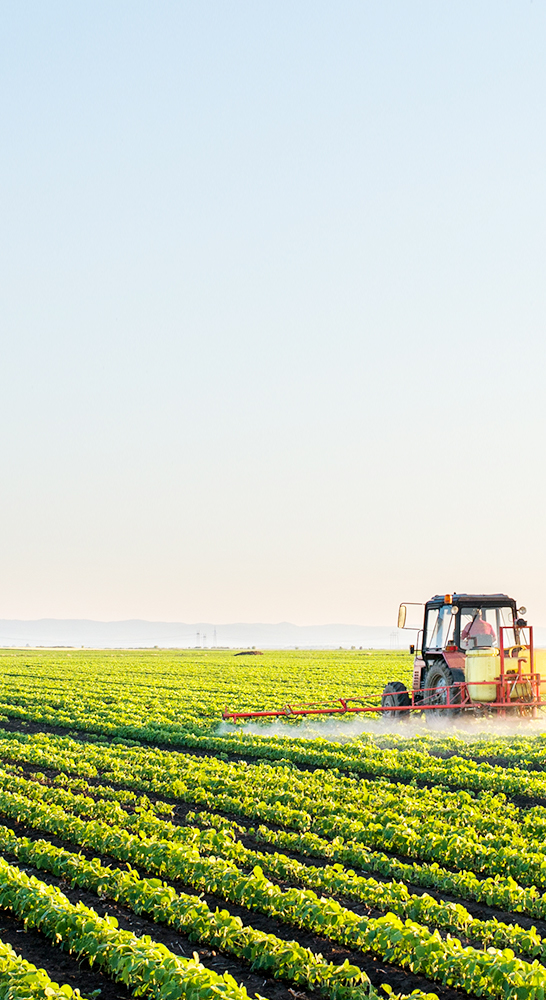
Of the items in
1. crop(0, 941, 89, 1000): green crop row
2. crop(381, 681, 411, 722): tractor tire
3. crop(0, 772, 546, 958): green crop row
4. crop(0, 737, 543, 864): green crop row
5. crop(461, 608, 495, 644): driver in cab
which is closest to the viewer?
crop(0, 941, 89, 1000): green crop row

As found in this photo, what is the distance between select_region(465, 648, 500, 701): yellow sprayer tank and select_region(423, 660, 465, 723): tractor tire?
445mm

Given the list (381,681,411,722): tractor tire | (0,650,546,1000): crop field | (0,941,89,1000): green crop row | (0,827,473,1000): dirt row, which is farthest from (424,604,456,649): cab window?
(0,941,89,1000): green crop row

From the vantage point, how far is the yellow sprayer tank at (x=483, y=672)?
54.9 feet

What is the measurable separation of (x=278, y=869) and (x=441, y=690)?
1047 cm

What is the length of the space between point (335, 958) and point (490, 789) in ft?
21.4

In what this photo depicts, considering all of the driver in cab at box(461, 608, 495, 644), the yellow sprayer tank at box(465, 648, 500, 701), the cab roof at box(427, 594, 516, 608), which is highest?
the cab roof at box(427, 594, 516, 608)

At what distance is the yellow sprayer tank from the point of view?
16719 millimetres

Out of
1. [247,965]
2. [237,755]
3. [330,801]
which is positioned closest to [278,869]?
[247,965]

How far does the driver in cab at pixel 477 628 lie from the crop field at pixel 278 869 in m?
2.31

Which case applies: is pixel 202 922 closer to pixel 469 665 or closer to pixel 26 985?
pixel 26 985

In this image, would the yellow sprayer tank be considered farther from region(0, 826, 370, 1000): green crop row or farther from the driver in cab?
region(0, 826, 370, 1000): green crop row

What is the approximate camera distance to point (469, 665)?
16.9 meters

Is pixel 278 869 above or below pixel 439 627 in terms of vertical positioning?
below

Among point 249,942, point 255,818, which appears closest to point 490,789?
point 255,818
